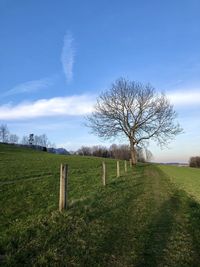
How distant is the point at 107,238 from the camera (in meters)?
7.59

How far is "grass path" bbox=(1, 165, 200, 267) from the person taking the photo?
615cm

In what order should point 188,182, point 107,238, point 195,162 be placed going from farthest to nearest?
point 195,162 → point 188,182 → point 107,238

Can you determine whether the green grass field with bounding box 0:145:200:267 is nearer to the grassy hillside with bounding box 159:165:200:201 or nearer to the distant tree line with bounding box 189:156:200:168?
the grassy hillside with bounding box 159:165:200:201

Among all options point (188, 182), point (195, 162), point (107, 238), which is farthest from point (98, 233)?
point (195, 162)

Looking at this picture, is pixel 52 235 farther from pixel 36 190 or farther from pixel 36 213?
pixel 36 190

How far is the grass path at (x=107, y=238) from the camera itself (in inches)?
242

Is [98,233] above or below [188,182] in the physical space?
below

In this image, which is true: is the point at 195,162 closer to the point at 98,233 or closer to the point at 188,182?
the point at 188,182

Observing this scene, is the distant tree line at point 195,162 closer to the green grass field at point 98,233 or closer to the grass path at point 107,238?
the green grass field at point 98,233

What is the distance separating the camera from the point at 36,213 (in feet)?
33.5

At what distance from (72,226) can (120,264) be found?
266 cm

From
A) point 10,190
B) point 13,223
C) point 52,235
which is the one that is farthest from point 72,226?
point 10,190

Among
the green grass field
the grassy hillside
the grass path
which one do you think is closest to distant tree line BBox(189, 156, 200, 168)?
the grassy hillside

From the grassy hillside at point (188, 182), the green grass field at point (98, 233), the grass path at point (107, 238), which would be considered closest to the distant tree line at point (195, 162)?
the grassy hillside at point (188, 182)
